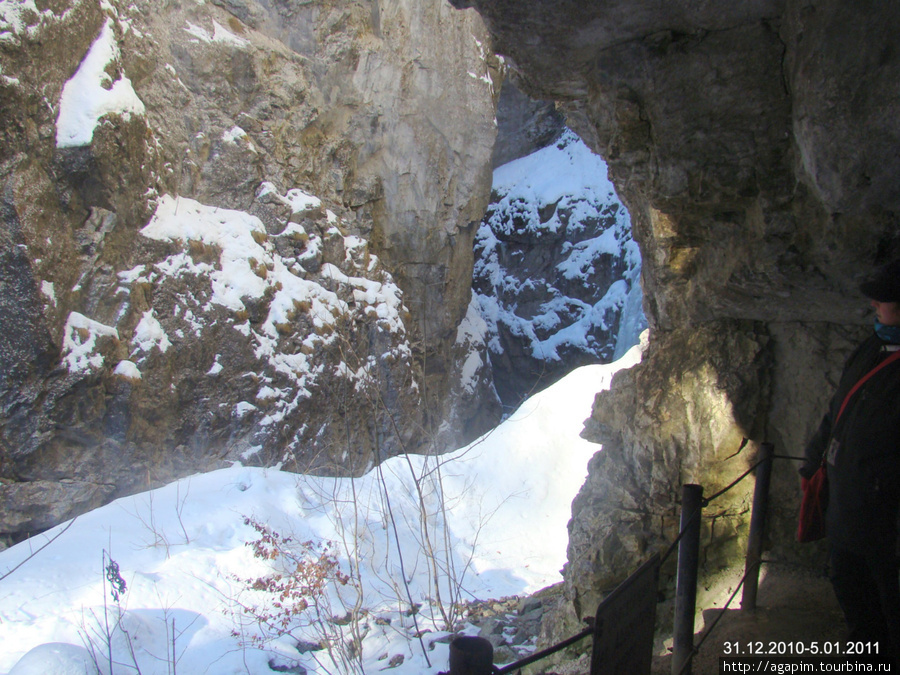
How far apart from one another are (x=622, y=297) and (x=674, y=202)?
14.9 metres

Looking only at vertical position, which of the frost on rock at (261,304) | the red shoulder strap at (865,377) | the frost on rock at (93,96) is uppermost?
the frost on rock at (93,96)

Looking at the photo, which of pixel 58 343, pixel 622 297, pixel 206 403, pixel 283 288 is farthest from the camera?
pixel 622 297

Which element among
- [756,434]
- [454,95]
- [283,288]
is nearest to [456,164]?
[454,95]

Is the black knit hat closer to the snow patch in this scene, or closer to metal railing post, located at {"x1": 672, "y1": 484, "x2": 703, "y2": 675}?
metal railing post, located at {"x1": 672, "y1": 484, "x2": 703, "y2": 675}

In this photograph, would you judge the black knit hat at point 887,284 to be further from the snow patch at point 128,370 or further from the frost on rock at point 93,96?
the frost on rock at point 93,96

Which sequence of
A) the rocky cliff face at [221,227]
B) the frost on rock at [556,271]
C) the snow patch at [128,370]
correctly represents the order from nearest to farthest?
the rocky cliff face at [221,227]
the snow patch at [128,370]
the frost on rock at [556,271]

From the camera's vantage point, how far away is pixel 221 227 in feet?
30.5

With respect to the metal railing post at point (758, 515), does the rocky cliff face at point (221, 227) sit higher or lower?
higher

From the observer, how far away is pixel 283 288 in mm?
9555

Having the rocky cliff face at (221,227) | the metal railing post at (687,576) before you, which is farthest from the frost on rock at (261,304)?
the metal railing post at (687,576)

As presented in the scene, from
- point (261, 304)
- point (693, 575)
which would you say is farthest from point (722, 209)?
point (261, 304)

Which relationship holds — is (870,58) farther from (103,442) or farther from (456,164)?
(456,164)

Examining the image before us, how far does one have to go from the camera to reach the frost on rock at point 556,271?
17297 mm

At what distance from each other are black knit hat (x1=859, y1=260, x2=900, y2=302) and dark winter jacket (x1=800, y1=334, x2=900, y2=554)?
0.18m
